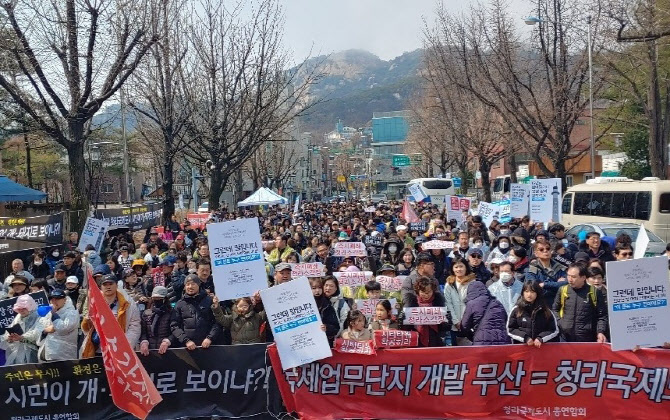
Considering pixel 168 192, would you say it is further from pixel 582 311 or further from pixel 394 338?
pixel 582 311

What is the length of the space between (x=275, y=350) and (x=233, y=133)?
70.9 feet

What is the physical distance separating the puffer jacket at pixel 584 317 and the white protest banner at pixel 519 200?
8.87 metres

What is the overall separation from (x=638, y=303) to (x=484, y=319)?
1460 millimetres

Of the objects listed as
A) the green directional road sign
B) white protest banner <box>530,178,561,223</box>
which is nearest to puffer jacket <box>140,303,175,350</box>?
white protest banner <box>530,178,561,223</box>

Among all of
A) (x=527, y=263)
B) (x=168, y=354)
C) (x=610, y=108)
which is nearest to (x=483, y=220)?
(x=527, y=263)

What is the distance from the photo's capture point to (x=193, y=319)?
7.60 meters

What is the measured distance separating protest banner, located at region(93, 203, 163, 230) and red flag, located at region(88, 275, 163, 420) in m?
10.6

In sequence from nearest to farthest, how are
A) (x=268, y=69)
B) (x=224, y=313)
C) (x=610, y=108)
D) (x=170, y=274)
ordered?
(x=224, y=313)
(x=170, y=274)
(x=268, y=69)
(x=610, y=108)

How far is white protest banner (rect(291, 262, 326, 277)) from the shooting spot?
967 centimetres

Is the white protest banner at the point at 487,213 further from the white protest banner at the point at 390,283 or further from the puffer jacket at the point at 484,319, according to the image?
the puffer jacket at the point at 484,319

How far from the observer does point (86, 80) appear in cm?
1636

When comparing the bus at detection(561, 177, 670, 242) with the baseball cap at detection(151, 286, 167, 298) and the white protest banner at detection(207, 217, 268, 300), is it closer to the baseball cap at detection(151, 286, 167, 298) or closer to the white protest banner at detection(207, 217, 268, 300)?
the white protest banner at detection(207, 217, 268, 300)

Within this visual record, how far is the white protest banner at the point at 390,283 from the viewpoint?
8.98 metres

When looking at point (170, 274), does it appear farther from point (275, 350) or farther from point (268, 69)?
point (268, 69)
